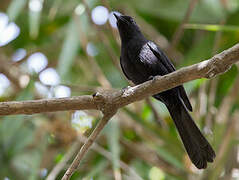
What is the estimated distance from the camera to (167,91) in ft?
9.39

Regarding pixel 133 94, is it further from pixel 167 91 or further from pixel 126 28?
pixel 126 28

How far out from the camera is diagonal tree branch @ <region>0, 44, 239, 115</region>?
1.97 m

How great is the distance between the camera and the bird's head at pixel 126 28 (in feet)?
10.4

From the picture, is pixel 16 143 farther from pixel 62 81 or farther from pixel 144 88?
pixel 144 88

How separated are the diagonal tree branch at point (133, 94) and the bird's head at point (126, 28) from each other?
1.04 meters

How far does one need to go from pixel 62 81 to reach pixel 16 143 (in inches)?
27.0

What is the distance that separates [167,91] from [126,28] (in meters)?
0.65

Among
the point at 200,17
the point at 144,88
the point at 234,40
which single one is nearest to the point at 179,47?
the point at 200,17

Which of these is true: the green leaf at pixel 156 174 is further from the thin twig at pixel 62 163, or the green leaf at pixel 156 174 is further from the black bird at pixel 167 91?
the black bird at pixel 167 91

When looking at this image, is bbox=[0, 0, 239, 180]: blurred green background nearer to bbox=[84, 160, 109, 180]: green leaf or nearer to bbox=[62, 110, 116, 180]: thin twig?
bbox=[84, 160, 109, 180]: green leaf

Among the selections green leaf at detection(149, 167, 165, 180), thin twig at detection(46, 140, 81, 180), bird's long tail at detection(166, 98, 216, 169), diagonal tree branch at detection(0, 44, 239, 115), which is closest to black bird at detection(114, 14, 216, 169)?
bird's long tail at detection(166, 98, 216, 169)

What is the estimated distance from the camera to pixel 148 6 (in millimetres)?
4148

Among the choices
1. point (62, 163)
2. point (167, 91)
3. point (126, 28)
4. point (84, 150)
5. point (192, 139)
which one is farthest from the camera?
point (126, 28)

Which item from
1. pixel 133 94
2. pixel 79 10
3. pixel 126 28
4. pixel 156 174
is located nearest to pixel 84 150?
pixel 133 94
